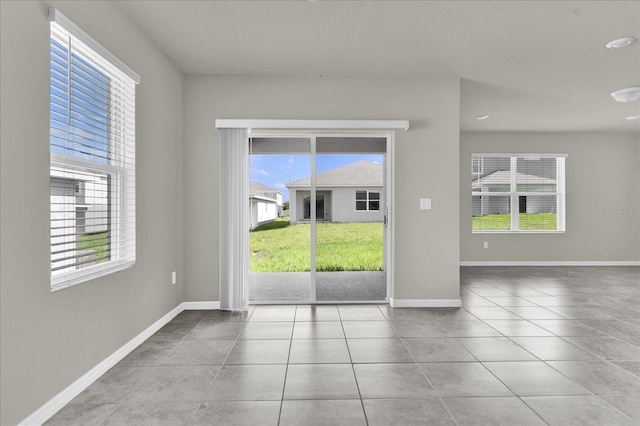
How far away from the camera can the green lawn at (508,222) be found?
25.4 ft

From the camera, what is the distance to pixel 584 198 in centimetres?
763

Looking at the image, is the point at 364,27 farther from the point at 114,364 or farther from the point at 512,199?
the point at 512,199

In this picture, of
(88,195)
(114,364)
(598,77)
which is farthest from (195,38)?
(598,77)

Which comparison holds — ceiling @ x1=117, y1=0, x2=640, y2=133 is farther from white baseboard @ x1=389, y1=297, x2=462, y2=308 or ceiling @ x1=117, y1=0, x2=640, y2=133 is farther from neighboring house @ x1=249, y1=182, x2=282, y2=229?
white baseboard @ x1=389, y1=297, x2=462, y2=308

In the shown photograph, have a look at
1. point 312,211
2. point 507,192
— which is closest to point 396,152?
point 312,211

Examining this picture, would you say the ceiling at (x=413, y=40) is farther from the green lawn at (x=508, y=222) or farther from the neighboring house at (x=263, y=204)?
the green lawn at (x=508, y=222)

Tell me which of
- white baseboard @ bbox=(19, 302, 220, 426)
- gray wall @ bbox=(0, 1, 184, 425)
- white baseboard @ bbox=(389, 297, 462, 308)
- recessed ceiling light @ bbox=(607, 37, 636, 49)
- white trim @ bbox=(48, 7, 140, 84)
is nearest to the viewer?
gray wall @ bbox=(0, 1, 184, 425)

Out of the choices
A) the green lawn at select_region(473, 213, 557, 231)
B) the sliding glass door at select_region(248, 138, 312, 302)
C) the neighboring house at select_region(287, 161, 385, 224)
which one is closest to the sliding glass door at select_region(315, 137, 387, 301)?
the neighboring house at select_region(287, 161, 385, 224)

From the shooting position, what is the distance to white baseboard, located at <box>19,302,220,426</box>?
2008 mm

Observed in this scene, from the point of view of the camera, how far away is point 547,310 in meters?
4.28

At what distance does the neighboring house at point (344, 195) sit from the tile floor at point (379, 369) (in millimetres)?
1100

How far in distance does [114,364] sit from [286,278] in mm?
2459

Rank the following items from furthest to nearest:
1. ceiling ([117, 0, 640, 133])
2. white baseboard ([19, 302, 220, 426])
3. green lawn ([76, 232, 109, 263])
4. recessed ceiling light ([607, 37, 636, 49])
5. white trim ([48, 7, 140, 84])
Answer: recessed ceiling light ([607, 37, 636, 49])
ceiling ([117, 0, 640, 133])
green lawn ([76, 232, 109, 263])
white trim ([48, 7, 140, 84])
white baseboard ([19, 302, 220, 426])

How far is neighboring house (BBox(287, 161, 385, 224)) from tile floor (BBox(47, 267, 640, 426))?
1100mm
